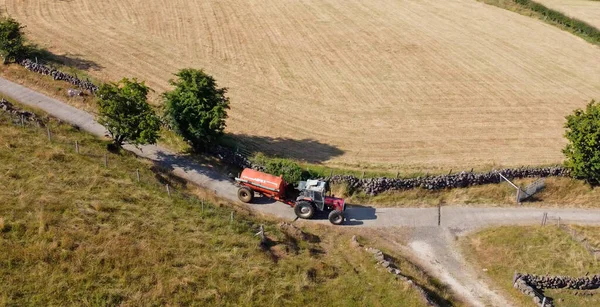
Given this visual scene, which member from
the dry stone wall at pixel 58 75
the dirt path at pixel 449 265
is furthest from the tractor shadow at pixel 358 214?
the dry stone wall at pixel 58 75

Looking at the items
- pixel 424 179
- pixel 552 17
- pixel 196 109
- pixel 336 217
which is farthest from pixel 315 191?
pixel 552 17

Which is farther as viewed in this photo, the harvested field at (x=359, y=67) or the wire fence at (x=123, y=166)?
the harvested field at (x=359, y=67)

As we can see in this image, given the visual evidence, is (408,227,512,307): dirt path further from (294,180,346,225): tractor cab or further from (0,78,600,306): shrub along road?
(294,180,346,225): tractor cab

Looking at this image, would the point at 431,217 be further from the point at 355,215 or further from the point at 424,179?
the point at 355,215

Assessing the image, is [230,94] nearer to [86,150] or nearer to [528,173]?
[86,150]

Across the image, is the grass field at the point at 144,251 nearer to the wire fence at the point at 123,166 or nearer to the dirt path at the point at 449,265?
the wire fence at the point at 123,166

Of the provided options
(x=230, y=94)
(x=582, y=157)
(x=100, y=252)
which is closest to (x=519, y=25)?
(x=582, y=157)

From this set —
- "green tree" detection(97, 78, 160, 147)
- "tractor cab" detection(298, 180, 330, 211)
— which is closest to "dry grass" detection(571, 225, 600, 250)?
"tractor cab" detection(298, 180, 330, 211)
